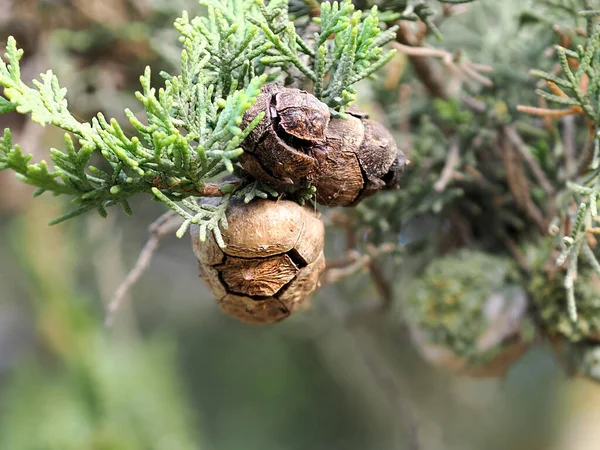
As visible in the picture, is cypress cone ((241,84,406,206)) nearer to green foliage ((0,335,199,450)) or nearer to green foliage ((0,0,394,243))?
green foliage ((0,0,394,243))

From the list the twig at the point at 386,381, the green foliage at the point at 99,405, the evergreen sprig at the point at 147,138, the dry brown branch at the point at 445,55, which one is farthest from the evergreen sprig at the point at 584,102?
the green foliage at the point at 99,405

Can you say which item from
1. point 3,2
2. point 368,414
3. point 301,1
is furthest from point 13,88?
point 368,414

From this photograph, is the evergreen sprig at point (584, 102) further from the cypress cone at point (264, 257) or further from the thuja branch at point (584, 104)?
the cypress cone at point (264, 257)

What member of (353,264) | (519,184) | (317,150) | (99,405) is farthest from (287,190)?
(99,405)

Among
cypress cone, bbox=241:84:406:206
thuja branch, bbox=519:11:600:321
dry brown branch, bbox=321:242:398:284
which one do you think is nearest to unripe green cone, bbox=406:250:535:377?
dry brown branch, bbox=321:242:398:284

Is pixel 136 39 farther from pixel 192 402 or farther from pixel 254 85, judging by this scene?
pixel 192 402

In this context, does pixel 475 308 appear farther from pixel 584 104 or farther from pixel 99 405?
pixel 99 405
